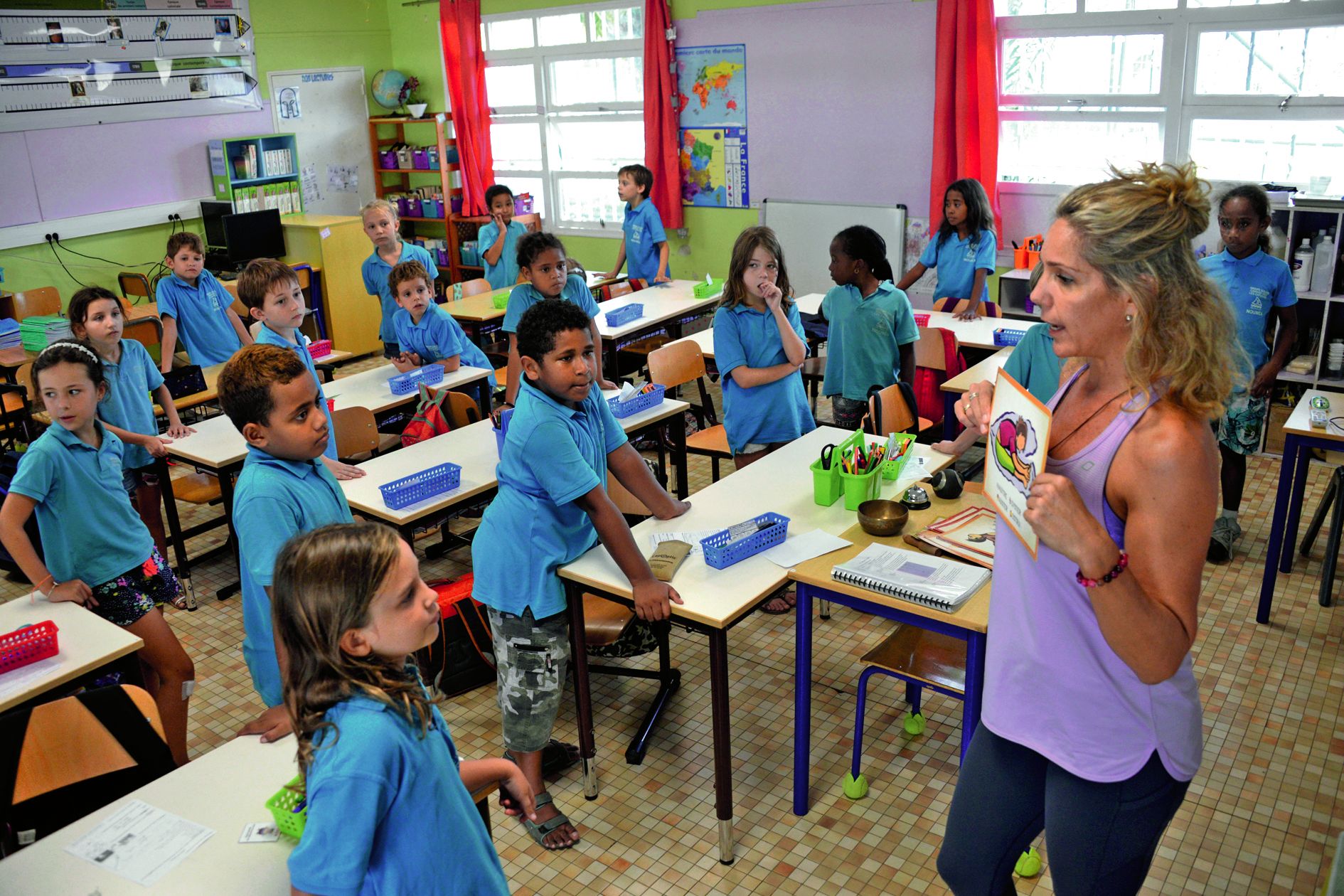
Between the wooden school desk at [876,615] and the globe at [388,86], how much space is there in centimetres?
805

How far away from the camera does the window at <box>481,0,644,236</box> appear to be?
8.58m

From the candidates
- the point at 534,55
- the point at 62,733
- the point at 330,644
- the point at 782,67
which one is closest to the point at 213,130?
the point at 534,55

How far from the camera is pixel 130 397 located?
420 cm

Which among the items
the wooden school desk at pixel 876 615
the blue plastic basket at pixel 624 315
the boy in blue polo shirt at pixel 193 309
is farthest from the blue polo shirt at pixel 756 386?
the boy in blue polo shirt at pixel 193 309

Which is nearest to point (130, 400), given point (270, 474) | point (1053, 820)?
point (270, 474)

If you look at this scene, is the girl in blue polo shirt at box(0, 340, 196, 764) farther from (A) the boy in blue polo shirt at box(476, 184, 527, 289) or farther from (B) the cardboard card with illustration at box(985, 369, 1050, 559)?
(A) the boy in blue polo shirt at box(476, 184, 527, 289)

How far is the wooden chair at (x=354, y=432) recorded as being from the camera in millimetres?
4156

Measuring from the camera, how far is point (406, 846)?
1.52 metres

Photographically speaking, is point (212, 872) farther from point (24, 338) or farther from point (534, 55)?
point (534, 55)

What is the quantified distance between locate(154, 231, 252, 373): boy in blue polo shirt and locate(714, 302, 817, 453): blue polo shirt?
2916mm

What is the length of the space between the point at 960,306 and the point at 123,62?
6405 mm

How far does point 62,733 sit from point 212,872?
575 millimetres

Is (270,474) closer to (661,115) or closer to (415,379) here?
(415,379)

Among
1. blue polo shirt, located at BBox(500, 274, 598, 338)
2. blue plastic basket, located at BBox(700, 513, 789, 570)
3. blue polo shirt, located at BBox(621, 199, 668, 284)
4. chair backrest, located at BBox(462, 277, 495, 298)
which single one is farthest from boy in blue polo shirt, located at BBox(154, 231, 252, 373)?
blue plastic basket, located at BBox(700, 513, 789, 570)
